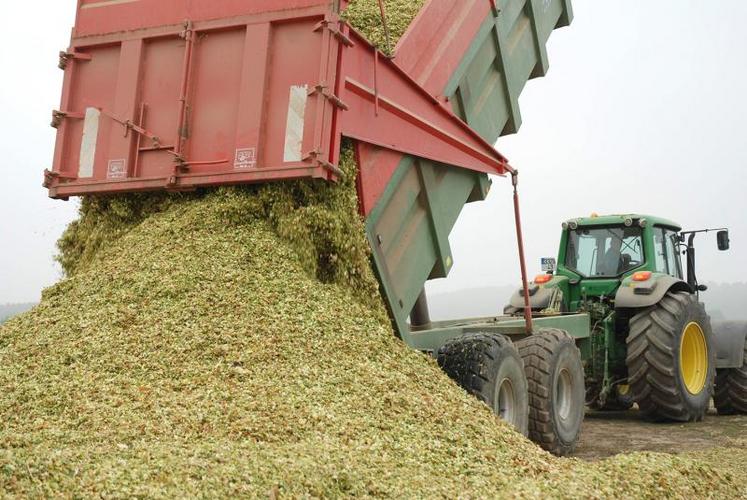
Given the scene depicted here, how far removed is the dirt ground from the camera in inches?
270

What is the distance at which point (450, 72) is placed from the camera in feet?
20.8

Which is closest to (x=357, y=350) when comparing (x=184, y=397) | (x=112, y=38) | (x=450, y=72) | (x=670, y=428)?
(x=184, y=397)

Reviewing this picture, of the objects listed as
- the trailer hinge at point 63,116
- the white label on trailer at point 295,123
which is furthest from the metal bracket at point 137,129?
the white label on trailer at point 295,123

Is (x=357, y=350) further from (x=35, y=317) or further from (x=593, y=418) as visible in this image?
(x=593, y=418)

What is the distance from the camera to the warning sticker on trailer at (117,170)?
5.85 meters

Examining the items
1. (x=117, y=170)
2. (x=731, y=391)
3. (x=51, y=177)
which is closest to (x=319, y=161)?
(x=117, y=170)

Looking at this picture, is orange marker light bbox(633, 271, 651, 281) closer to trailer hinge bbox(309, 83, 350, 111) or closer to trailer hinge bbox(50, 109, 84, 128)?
trailer hinge bbox(309, 83, 350, 111)

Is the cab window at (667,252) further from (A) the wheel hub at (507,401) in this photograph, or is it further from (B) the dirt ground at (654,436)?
(A) the wheel hub at (507,401)

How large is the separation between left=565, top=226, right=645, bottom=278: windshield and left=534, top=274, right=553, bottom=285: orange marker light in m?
0.39

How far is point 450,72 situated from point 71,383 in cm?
362

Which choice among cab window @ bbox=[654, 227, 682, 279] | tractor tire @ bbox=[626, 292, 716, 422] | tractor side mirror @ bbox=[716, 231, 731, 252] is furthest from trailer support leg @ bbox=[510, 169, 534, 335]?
tractor side mirror @ bbox=[716, 231, 731, 252]

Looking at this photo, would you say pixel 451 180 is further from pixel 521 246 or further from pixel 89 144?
pixel 89 144

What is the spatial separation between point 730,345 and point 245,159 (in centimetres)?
654

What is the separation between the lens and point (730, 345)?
9445 millimetres
